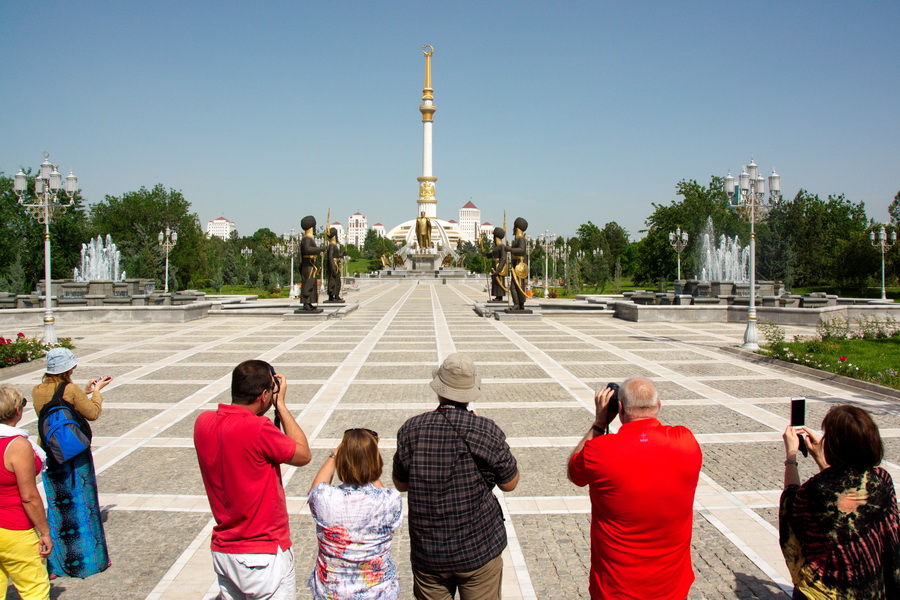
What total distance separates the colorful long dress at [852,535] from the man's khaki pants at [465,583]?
4.99 feet

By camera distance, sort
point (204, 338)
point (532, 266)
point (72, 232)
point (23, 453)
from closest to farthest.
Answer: point (23, 453) → point (204, 338) → point (72, 232) → point (532, 266)

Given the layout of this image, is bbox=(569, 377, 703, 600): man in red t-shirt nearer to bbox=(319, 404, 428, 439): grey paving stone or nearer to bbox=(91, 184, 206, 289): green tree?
bbox=(319, 404, 428, 439): grey paving stone

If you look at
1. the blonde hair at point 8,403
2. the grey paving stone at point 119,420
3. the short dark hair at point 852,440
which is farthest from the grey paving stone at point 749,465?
the grey paving stone at point 119,420

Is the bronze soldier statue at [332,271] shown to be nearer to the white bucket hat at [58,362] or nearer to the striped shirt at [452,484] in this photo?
the white bucket hat at [58,362]

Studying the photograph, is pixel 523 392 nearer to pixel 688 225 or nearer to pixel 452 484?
pixel 452 484

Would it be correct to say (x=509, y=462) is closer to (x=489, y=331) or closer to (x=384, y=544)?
(x=384, y=544)

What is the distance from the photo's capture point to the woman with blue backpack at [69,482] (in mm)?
4367

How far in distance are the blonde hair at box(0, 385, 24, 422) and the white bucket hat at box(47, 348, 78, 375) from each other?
699 mm

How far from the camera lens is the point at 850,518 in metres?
3.06

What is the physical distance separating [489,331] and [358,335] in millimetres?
4371

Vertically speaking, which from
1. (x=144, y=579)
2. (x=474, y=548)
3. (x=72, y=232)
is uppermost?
(x=72, y=232)

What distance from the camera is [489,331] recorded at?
2175cm

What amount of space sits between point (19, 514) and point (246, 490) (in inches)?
60.3

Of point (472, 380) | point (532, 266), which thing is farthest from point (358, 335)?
point (532, 266)
